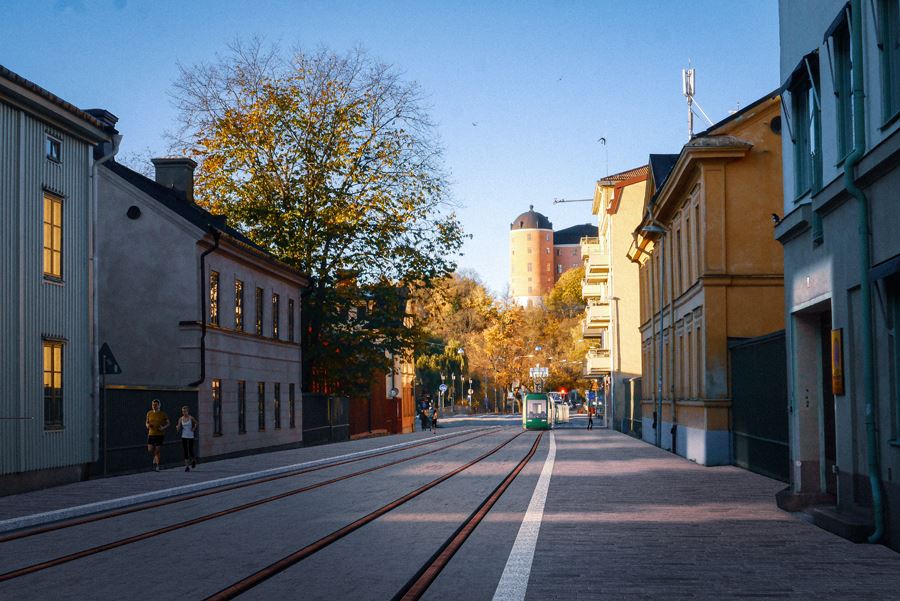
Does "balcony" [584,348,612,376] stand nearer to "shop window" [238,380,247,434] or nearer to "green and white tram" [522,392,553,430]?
"green and white tram" [522,392,553,430]

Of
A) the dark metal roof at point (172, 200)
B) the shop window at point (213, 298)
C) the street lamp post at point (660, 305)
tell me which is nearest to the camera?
the dark metal roof at point (172, 200)

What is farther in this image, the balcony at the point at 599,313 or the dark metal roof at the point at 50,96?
the balcony at the point at 599,313

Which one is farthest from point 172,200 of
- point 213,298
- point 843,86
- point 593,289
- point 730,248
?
point 593,289

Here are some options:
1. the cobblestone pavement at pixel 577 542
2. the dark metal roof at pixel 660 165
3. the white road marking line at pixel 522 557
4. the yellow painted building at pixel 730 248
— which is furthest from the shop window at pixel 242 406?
the white road marking line at pixel 522 557

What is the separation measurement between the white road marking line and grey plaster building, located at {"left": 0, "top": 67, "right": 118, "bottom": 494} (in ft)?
29.1

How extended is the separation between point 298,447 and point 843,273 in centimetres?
3017

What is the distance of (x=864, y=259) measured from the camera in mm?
11695

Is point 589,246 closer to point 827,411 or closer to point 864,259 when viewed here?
point 827,411

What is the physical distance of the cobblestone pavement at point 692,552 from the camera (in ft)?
28.9

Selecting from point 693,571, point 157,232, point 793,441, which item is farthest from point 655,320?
point 693,571

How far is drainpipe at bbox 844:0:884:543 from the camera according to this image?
447 inches

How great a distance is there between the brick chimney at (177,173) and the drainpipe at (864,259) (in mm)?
28032

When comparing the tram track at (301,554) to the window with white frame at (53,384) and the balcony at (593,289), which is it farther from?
the balcony at (593,289)

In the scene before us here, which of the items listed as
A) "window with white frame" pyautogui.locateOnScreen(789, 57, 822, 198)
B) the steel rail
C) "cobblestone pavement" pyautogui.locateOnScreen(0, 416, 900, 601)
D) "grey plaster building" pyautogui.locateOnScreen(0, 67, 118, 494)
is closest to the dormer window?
"grey plaster building" pyautogui.locateOnScreen(0, 67, 118, 494)
